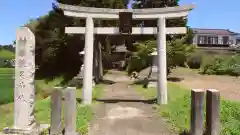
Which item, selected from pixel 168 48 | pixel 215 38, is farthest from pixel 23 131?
pixel 215 38

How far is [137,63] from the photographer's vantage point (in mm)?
28703

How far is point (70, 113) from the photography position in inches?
344

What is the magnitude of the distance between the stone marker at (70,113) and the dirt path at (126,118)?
0.78 m

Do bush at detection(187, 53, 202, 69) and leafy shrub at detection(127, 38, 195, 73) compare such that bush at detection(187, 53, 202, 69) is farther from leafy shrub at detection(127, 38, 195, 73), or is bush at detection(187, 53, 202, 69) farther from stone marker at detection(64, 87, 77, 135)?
stone marker at detection(64, 87, 77, 135)

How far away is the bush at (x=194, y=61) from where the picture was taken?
34.3m

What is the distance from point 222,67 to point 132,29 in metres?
18.0

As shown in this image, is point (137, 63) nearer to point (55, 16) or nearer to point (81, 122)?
point (55, 16)

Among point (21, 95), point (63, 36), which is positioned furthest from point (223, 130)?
point (63, 36)

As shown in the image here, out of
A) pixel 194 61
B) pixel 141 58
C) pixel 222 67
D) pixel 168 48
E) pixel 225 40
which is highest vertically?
pixel 225 40

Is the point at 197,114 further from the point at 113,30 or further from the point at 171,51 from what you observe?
the point at 171,51

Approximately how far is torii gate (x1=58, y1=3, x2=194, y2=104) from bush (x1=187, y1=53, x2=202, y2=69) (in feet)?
69.2

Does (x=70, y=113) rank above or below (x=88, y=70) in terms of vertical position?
below

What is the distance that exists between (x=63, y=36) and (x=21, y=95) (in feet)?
69.8

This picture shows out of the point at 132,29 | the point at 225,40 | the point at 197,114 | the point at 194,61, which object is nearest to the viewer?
the point at 197,114
